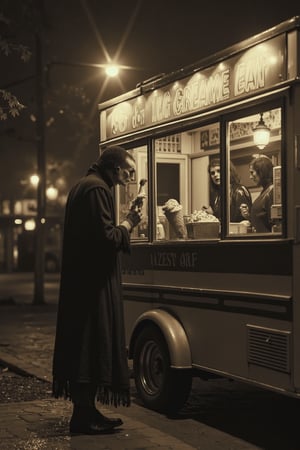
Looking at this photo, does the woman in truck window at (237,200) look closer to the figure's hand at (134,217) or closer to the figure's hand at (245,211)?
the figure's hand at (245,211)

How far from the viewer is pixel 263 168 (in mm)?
6457

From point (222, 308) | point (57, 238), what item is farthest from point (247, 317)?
point (57, 238)

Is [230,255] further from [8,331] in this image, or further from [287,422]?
[8,331]

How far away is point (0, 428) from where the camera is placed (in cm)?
638

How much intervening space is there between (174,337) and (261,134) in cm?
178

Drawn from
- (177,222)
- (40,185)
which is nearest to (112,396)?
(177,222)

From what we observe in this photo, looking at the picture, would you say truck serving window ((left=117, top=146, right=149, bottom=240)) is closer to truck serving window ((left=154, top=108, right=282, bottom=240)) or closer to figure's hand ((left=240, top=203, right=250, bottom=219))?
truck serving window ((left=154, top=108, right=282, bottom=240))

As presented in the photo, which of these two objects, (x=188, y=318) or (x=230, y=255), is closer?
(x=230, y=255)

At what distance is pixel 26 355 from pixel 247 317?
582 centimetres

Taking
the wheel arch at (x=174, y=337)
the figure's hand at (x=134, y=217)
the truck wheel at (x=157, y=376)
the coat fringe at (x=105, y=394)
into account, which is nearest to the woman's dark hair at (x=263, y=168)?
the figure's hand at (x=134, y=217)

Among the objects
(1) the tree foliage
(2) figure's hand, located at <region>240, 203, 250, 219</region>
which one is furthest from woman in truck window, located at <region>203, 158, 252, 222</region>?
(1) the tree foliage

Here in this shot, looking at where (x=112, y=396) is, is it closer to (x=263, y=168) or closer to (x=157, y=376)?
(x=157, y=376)

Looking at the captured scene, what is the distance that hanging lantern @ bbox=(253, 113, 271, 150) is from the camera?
6323mm

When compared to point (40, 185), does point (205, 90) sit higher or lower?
lower
